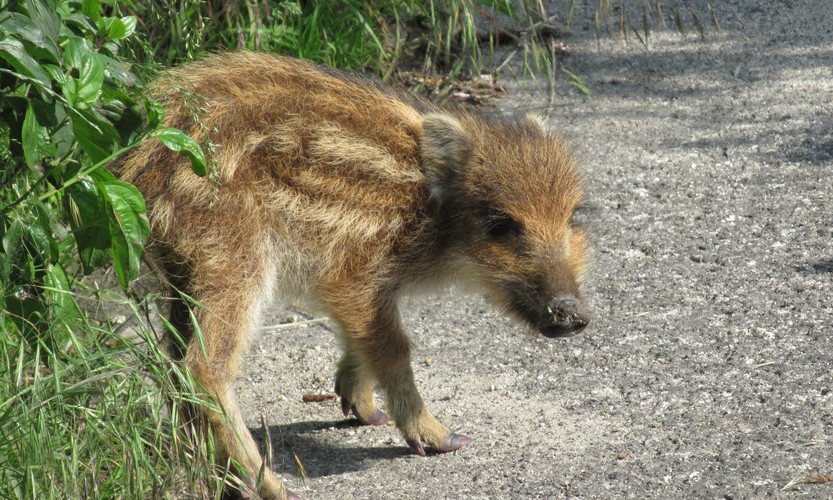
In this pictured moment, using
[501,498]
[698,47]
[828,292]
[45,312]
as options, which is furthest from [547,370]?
[698,47]

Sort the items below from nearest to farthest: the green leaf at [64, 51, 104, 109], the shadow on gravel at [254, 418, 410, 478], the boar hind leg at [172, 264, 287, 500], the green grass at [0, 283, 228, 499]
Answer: the green leaf at [64, 51, 104, 109] < the green grass at [0, 283, 228, 499] < the boar hind leg at [172, 264, 287, 500] < the shadow on gravel at [254, 418, 410, 478]

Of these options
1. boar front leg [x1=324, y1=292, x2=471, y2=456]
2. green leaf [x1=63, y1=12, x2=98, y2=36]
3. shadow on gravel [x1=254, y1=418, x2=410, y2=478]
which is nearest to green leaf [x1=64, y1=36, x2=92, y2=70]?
green leaf [x1=63, y1=12, x2=98, y2=36]

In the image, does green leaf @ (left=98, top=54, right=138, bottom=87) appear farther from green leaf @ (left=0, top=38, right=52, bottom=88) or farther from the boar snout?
the boar snout

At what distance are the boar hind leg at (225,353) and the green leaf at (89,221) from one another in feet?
2.12

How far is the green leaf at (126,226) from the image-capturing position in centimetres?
361

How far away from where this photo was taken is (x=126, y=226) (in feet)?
11.9

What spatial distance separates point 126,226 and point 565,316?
2.08m

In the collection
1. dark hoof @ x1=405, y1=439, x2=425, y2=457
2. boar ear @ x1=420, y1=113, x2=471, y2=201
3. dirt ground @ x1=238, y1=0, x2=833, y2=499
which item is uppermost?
boar ear @ x1=420, y1=113, x2=471, y2=201

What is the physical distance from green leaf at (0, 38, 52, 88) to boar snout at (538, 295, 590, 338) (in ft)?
7.98

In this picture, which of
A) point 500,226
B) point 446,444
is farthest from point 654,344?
point 446,444

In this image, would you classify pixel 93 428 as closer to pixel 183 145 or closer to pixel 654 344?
pixel 183 145

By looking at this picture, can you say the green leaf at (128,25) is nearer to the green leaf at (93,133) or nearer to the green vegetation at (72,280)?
the green vegetation at (72,280)

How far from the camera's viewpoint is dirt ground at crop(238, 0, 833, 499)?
15.3ft

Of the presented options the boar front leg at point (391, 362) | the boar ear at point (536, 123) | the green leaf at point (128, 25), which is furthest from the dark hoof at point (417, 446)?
the green leaf at point (128, 25)
